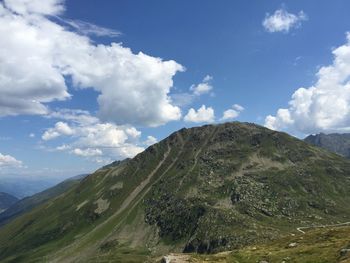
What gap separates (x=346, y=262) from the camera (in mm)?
66562

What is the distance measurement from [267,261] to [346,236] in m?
26.8

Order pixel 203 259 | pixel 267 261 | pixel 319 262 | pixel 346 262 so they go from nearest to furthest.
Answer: pixel 346 262
pixel 319 262
pixel 267 261
pixel 203 259

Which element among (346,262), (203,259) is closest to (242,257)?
(203,259)

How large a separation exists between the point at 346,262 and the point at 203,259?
42.0m

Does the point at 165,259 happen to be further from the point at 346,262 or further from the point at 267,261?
the point at 346,262

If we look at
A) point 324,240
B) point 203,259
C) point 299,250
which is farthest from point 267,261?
point 324,240

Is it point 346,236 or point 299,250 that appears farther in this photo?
point 346,236

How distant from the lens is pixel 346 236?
10525 centimetres

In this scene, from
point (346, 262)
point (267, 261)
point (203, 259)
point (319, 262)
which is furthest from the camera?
point (203, 259)

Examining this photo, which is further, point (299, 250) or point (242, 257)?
point (242, 257)

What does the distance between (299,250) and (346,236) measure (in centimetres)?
1759

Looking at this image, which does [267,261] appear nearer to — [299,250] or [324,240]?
[299,250]

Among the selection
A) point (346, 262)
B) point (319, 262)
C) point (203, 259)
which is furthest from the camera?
point (203, 259)

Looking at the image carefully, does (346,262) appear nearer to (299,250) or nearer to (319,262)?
(319,262)
